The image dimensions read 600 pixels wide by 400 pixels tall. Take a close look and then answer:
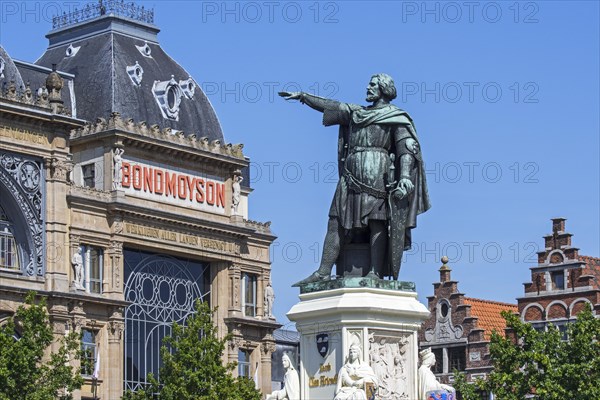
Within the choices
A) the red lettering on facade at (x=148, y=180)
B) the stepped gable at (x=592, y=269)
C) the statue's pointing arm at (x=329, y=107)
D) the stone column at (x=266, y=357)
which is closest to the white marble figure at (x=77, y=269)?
the red lettering on facade at (x=148, y=180)

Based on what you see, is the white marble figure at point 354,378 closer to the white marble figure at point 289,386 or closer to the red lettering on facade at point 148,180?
the white marble figure at point 289,386

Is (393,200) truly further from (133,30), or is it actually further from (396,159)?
(133,30)

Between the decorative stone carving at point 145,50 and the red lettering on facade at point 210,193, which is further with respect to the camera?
the decorative stone carving at point 145,50

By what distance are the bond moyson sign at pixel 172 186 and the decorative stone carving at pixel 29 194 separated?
23.0ft

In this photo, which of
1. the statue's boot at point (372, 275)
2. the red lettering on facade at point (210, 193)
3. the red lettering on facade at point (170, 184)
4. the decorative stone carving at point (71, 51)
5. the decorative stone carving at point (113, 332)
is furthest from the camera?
the decorative stone carving at point (71, 51)

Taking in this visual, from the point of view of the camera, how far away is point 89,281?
8150cm

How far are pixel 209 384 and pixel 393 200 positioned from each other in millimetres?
41839

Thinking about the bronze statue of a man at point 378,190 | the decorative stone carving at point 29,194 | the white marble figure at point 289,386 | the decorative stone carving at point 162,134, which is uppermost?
the decorative stone carving at point 162,134

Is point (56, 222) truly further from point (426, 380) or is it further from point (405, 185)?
point (426, 380)

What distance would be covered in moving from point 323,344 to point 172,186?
213 feet

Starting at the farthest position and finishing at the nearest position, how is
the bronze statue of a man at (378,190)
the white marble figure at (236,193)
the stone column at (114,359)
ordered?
the white marble figure at (236,193)
the stone column at (114,359)
the bronze statue of a man at (378,190)

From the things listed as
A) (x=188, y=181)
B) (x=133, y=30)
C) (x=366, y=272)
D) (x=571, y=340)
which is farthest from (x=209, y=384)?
(x=366, y=272)

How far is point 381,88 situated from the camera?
24.7 m

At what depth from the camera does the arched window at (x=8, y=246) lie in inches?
3041
